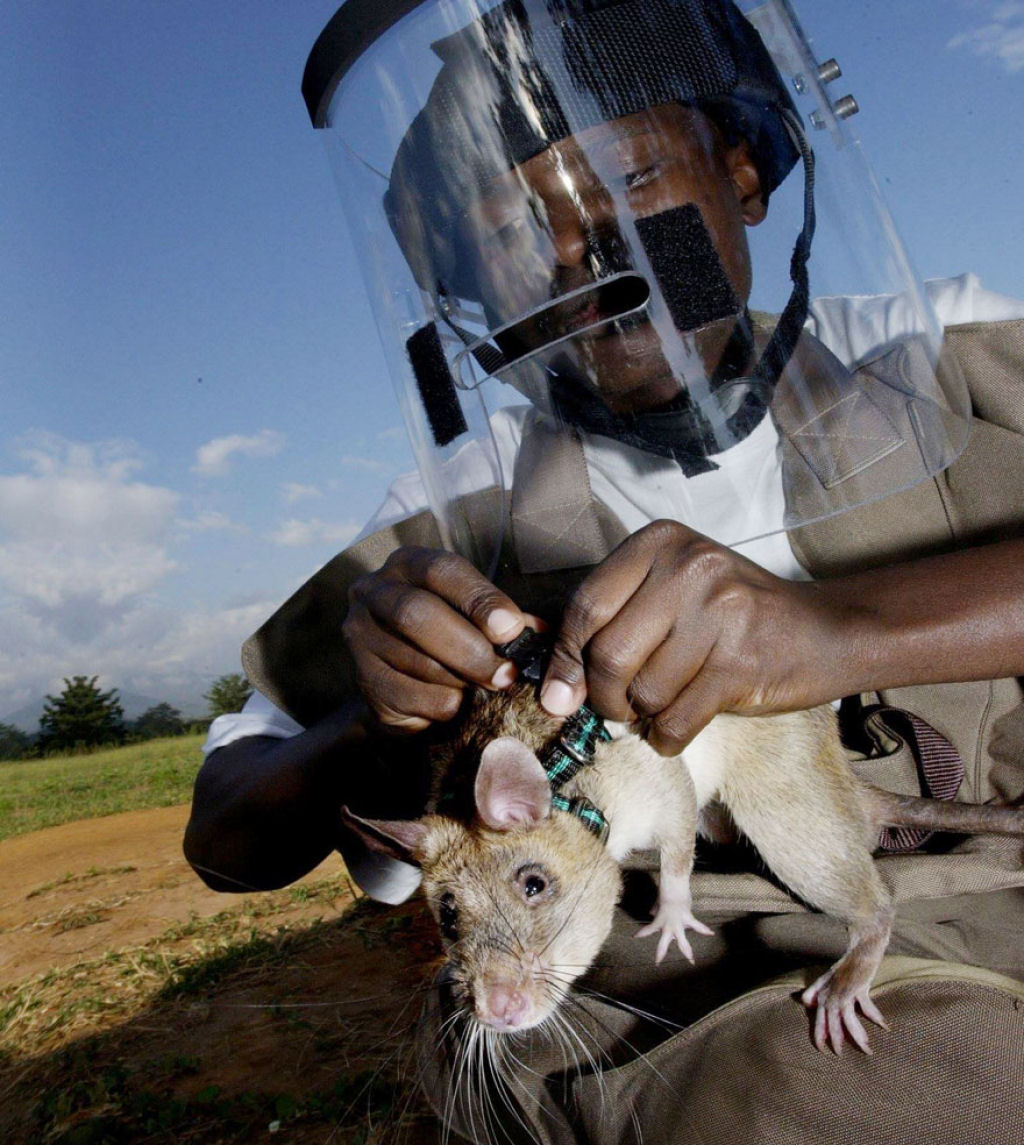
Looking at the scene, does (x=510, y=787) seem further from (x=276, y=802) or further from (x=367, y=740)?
(x=276, y=802)

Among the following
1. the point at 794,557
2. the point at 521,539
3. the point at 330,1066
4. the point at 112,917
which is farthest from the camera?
the point at 112,917

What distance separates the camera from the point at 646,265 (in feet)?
6.42

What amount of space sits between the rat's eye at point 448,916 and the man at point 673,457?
358mm

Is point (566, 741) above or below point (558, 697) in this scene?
below

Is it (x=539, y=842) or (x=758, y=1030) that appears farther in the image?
(x=539, y=842)

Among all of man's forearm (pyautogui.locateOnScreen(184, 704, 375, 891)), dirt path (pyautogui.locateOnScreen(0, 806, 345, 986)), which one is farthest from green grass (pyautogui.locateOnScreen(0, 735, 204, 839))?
man's forearm (pyautogui.locateOnScreen(184, 704, 375, 891))

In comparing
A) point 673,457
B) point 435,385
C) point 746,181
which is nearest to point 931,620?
point 673,457

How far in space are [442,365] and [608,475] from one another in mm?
623

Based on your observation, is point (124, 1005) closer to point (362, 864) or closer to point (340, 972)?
point (340, 972)

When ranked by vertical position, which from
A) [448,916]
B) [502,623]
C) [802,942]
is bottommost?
[802,942]

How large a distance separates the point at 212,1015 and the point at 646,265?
142 inches

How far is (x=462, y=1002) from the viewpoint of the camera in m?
1.96

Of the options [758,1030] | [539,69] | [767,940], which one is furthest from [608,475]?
[758,1030]

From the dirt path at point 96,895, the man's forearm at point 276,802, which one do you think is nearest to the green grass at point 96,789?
the dirt path at point 96,895
